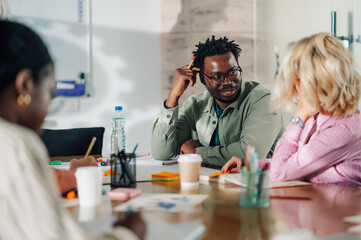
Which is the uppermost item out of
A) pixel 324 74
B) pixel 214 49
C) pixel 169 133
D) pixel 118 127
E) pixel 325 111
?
pixel 214 49

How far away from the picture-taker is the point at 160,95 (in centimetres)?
402

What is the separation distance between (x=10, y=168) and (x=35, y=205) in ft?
0.22

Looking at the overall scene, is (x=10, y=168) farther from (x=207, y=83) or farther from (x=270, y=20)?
(x=270, y=20)

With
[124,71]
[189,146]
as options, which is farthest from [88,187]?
[124,71]

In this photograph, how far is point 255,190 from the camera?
3.59 feet

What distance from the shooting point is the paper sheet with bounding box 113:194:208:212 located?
3.51ft

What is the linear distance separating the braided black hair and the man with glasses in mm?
1442

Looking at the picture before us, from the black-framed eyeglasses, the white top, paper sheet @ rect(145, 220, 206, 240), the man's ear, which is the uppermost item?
the black-framed eyeglasses

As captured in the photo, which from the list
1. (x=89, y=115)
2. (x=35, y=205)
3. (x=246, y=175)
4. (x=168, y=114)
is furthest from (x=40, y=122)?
(x=89, y=115)

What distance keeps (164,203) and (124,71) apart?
9.60 ft

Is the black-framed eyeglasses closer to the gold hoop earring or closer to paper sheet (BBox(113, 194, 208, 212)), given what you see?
paper sheet (BBox(113, 194, 208, 212))

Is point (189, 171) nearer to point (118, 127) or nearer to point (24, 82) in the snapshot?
point (24, 82)

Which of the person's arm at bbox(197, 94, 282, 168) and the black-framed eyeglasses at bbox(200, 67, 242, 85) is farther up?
the black-framed eyeglasses at bbox(200, 67, 242, 85)

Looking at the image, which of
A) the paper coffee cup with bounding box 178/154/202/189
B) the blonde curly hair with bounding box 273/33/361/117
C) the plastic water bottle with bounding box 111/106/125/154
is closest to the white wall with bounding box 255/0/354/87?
the plastic water bottle with bounding box 111/106/125/154
